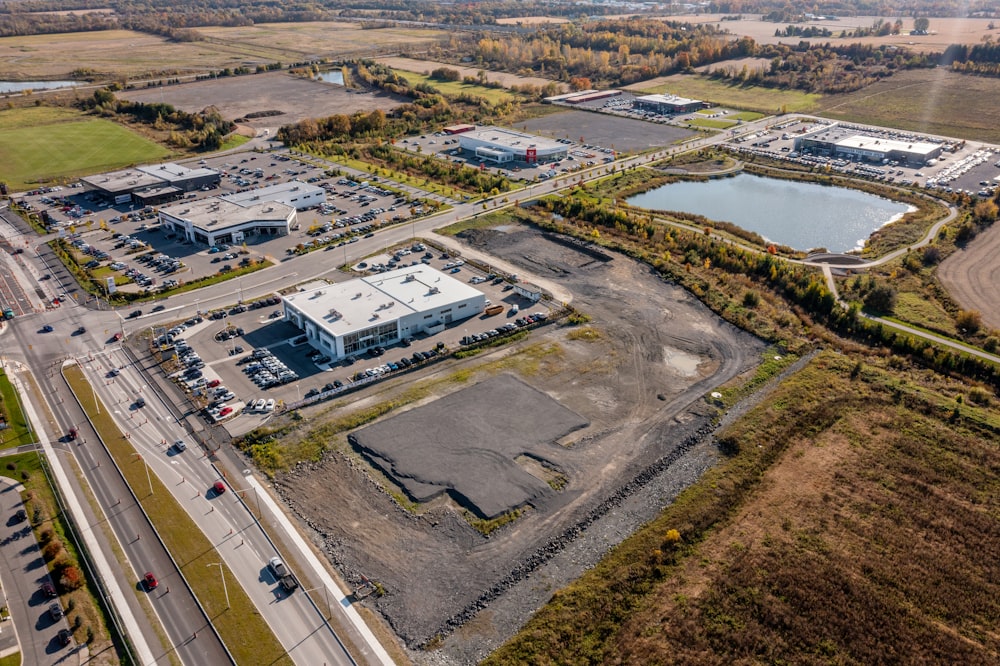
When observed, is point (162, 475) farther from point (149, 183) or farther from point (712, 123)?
point (712, 123)

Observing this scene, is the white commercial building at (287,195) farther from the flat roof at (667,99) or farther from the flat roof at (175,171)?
the flat roof at (667,99)

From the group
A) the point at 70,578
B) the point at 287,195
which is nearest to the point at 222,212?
the point at 287,195

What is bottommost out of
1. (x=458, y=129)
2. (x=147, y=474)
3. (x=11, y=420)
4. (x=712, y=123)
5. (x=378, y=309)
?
(x=147, y=474)

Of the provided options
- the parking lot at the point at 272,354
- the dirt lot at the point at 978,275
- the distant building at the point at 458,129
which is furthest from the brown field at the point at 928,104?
the parking lot at the point at 272,354

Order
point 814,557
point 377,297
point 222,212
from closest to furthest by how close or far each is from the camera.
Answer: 1. point 814,557
2. point 377,297
3. point 222,212

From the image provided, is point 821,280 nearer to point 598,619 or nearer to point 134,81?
point 598,619

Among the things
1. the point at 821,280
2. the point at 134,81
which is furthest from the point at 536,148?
the point at 134,81

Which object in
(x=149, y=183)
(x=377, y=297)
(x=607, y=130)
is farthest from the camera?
(x=607, y=130)
